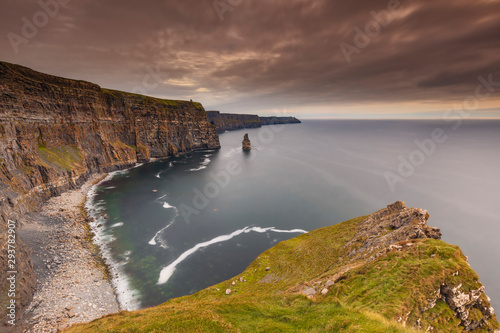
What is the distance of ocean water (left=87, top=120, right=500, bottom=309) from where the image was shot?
131 feet

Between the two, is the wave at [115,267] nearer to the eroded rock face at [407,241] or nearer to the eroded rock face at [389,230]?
the eroded rock face at [407,241]

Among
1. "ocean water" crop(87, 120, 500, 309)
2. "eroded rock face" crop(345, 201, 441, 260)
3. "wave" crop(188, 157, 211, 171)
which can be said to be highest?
"wave" crop(188, 157, 211, 171)

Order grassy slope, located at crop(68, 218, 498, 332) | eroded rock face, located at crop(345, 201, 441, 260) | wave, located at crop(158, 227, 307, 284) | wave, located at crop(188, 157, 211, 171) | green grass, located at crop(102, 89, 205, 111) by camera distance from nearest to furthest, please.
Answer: grassy slope, located at crop(68, 218, 498, 332), eroded rock face, located at crop(345, 201, 441, 260), wave, located at crop(158, 227, 307, 284), green grass, located at crop(102, 89, 205, 111), wave, located at crop(188, 157, 211, 171)

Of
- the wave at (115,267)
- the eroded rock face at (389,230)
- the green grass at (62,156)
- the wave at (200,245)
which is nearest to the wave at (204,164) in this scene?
the green grass at (62,156)

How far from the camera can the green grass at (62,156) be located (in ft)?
210

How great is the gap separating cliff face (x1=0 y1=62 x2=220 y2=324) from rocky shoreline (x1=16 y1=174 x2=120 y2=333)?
8.14 feet

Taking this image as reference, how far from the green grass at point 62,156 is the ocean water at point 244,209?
12.8 m

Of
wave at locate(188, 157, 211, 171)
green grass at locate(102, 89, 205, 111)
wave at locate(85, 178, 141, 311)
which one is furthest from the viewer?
wave at locate(188, 157, 211, 171)

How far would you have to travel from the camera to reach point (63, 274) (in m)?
33.2

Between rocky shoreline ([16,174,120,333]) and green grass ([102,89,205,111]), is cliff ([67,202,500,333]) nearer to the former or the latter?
rocky shoreline ([16,174,120,333])

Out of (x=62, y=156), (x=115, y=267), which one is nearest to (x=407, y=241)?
(x=115, y=267)

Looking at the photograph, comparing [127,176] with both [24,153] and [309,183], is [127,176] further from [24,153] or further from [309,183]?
[309,183]

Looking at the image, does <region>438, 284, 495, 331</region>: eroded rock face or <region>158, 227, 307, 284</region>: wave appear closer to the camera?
<region>438, 284, 495, 331</region>: eroded rock face

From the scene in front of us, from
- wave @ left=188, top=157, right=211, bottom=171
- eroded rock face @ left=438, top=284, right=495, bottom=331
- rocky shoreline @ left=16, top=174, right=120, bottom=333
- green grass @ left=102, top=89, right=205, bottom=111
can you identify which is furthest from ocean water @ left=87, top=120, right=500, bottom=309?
green grass @ left=102, top=89, right=205, bottom=111
